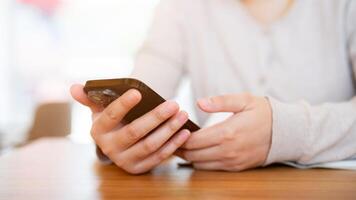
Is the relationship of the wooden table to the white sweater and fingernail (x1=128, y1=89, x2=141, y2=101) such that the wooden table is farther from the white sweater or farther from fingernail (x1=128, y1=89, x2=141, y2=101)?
the white sweater

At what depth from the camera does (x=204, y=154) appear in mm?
565

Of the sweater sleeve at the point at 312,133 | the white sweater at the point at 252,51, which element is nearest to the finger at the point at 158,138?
the sweater sleeve at the point at 312,133

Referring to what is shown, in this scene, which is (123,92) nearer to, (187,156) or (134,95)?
(134,95)

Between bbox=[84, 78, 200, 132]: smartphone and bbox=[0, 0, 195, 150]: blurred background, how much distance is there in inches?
81.0

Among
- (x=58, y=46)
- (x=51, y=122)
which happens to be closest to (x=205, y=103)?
(x=51, y=122)

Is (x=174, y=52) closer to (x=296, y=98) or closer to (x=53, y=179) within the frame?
(x=296, y=98)

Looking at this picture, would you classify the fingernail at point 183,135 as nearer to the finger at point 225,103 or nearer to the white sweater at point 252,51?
the finger at point 225,103

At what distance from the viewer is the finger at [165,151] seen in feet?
1.76

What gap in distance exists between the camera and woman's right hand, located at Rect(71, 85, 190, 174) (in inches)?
19.5

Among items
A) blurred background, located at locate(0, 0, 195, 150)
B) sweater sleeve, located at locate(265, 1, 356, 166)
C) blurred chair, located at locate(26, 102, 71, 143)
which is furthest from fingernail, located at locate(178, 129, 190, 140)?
blurred background, located at locate(0, 0, 195, 150)

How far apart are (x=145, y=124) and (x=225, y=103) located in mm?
103

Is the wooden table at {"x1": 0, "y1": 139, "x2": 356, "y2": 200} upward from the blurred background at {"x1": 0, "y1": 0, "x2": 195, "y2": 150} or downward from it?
upward

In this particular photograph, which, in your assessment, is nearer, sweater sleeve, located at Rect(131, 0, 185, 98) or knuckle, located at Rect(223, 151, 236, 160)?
knuckle, located at Rect(223, 151, 236, 160)

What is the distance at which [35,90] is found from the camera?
2.64 m
